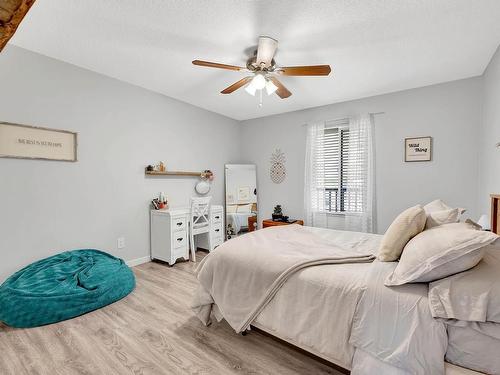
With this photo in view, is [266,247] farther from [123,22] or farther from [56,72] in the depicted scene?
[56,72]

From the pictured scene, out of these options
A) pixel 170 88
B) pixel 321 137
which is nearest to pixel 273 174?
pixel 321 137

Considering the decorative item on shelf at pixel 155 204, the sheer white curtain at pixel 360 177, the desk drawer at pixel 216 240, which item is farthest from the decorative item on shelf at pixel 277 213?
the decorative item on shelf at pixel 155 204

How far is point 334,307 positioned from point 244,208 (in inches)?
139

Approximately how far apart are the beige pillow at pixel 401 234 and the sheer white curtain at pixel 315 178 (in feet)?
7.89

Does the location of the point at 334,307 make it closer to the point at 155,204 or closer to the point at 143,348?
the point at 143,348

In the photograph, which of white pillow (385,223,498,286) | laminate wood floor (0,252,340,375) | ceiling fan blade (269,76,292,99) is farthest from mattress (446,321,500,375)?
ceiling fan blade (269,76,292,99)

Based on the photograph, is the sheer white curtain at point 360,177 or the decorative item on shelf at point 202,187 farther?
the decorative item on shelf at point 202,187

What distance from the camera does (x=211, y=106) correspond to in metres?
4.27

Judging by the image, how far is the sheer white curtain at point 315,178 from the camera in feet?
13.4

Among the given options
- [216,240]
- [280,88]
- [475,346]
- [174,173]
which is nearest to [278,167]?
[216,240]

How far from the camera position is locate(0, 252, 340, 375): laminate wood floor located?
1.56 meters

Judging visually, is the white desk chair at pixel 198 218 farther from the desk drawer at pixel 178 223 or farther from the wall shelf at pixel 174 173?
the wall shelf at pixel 174 173

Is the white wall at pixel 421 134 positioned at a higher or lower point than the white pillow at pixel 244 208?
higher

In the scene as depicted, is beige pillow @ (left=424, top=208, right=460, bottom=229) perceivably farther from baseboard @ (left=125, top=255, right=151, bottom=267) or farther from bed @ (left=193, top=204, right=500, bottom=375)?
baseboard @ (left=125, top=255, right=151, bottom=267)
